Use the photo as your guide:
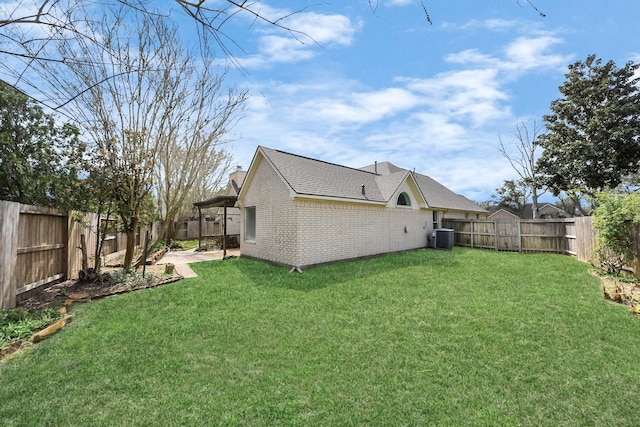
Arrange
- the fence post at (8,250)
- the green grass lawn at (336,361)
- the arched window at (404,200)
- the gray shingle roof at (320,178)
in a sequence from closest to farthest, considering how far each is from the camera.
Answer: the green grass lawn at (336,361)
the fence post at (8,250)
the gray shingle roof at (320,178)
the arched window at (404,200)

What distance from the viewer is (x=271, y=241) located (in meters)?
10.6

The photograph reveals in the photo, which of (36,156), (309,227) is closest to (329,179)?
(309,227)

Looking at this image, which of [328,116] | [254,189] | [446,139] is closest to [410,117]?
[446,139]

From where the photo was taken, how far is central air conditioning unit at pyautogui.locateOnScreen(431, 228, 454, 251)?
49.9ft

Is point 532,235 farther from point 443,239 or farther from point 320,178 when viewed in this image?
point 320,178

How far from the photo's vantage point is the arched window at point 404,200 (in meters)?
14.4

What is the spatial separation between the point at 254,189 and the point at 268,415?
1005 centimetres

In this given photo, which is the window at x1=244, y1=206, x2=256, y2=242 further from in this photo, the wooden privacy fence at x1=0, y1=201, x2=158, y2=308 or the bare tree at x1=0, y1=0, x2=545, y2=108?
the bare tree at x1=0, y1=0, x2=545, y2=108

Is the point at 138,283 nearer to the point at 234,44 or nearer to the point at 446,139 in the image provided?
the point at 234,44

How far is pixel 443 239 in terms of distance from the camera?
50.3 feet

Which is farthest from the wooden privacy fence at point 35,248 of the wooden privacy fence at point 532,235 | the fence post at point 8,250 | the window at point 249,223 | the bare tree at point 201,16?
the wooden privacy fence at point 532,235

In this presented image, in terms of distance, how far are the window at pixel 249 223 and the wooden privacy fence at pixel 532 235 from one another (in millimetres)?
12939

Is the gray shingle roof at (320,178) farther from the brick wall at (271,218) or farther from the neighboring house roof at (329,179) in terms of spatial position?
the brick wall at (271,218)

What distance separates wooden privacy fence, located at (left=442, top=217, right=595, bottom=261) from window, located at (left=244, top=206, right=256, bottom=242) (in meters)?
12.9
